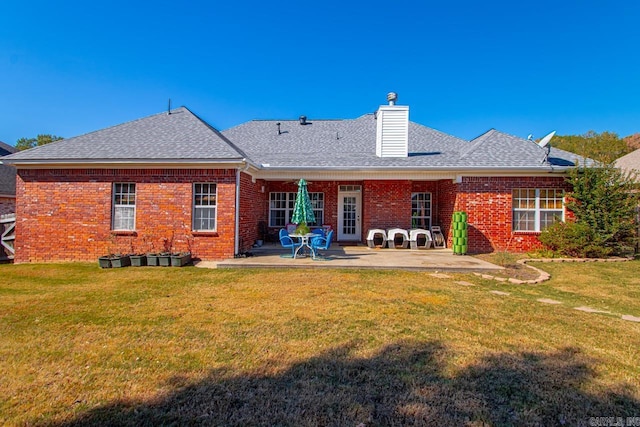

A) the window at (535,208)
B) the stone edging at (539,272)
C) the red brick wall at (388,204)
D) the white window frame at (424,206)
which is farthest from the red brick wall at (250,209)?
the window at (535,208)

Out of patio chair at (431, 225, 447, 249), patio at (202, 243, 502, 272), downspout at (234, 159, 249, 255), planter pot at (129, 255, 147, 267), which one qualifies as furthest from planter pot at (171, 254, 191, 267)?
patio chair at (431, 225, 447, 249)

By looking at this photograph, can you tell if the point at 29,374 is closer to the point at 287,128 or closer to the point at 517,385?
the point at 517,385

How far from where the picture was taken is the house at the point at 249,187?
9773mm

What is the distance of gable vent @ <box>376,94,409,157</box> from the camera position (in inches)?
507

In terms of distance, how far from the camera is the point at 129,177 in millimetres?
9859

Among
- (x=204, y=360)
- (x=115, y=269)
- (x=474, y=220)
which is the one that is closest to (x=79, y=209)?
(x=115, y=269)

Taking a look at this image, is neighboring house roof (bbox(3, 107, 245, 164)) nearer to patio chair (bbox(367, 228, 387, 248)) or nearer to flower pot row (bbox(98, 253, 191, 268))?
flower pot row (bbox(98, 253, 191, 268))

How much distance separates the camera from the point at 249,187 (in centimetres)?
1138

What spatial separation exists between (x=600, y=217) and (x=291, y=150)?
11.7 metres

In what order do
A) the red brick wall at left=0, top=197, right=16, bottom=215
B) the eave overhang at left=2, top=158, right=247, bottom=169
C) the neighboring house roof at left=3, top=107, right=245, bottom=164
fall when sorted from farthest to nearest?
the red brick wall at left=0, top=197, right=16, bottom=215, the neighboring house roof at left=3, top=107, right=245, bottom=164, the eave overhang at left=2, top=158, right=247, bottom=169

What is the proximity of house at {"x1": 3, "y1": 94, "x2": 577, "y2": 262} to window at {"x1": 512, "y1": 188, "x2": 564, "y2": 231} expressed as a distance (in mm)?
36

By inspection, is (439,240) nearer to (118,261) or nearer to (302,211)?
(302,211)

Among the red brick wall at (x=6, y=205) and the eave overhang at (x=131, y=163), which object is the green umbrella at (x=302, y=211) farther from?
the red brick wall at (x=6, y=205)

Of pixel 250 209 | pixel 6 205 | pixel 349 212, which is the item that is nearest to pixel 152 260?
pixel 250 209
